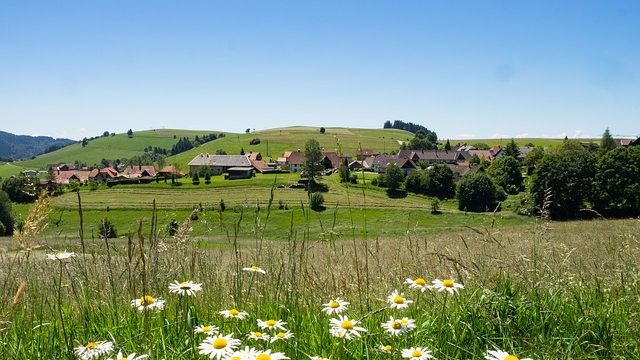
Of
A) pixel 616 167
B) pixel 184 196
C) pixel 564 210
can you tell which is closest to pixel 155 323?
pixel 564 210

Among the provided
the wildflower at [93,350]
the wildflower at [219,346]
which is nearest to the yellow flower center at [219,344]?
the wildflower at [219,346]

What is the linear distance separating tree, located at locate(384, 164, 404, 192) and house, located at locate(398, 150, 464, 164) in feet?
149

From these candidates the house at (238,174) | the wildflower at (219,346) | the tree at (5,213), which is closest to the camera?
the wildflower at (219,346)

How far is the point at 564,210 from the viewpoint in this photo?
62.3 metres

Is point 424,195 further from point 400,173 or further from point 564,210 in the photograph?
point 564,210

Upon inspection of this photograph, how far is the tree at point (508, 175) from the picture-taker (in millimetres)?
86812

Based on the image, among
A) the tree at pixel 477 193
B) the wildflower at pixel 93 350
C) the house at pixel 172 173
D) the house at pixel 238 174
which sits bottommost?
the tree at pixel 477 193

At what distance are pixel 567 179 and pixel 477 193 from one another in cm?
1428

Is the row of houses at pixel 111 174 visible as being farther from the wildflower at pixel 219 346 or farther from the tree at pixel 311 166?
the tree at pixel 311 166

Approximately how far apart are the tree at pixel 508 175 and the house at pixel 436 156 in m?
38.9

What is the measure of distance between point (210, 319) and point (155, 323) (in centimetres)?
44

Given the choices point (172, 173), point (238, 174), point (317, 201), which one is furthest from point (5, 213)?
point (172, 173)

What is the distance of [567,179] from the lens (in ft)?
215

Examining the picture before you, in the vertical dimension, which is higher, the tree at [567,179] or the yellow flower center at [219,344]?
the yellow flower center at [219,344]
